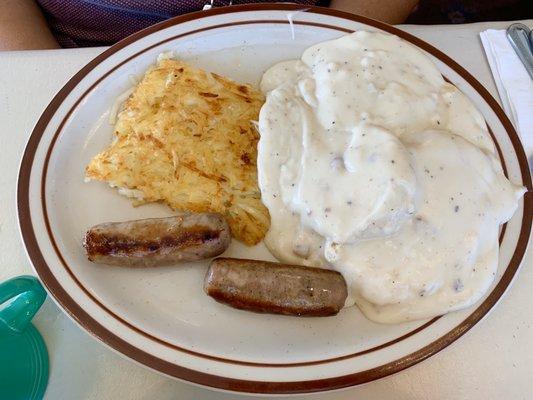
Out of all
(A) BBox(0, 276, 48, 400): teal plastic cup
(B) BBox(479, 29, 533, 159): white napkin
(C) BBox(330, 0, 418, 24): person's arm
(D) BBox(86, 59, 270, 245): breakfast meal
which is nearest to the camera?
(A) BBox(0, 276, 48, 400): teal plastic cup

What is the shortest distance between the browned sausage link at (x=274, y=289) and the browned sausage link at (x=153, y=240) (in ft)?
0.30

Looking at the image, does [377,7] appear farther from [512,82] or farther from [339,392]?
[339,392]

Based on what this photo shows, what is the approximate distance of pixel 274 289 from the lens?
1414 mm

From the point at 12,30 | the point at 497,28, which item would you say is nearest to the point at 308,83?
the point at 497,28

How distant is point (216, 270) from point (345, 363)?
0.45m

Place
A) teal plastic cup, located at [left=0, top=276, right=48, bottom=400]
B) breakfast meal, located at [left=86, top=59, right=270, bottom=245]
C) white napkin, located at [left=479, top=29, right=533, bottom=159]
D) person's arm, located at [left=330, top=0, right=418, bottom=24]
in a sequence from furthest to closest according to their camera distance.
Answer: person's arm, located at [left=330, top=0, right=418, bottom=24] → white napkin, located at [left=479, top=29, right=533, bottom=159] → breakfast meal, located at [left=86, top=59, right=270, bottom=245] → teal plastic cup, located at [left=0, top=276, right=48, bottom=400]

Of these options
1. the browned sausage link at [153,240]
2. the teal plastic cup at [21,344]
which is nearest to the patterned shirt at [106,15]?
the browned sausage link at [153,240]

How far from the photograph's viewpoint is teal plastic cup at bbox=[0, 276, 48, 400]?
4.53 ft

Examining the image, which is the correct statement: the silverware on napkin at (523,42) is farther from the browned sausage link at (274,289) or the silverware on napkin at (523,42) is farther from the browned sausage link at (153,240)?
the browned sausage link at (153,240)

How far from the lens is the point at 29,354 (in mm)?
1430

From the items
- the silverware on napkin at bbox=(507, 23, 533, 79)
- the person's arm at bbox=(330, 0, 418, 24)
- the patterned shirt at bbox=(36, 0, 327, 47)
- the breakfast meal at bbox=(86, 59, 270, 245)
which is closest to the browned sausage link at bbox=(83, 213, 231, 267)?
the breakfast meal at bbox=(86, 59, 270, 245)

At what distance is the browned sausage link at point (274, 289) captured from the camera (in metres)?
1.42

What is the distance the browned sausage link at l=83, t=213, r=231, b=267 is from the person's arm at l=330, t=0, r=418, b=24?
119 centimetres

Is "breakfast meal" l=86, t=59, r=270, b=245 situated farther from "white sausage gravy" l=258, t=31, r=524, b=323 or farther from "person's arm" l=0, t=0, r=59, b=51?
"person's arm" l=0, t=0, r=59, b=51
